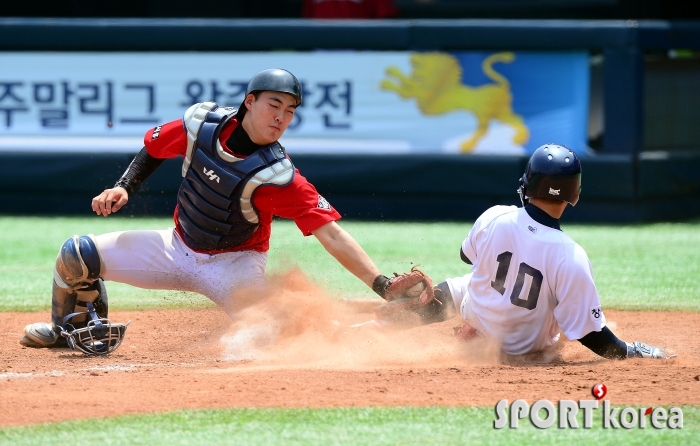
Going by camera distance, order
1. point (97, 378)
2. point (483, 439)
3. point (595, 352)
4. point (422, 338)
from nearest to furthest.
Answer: point (483, 439), point (97, 378), point (595, 352), point (422, 338)

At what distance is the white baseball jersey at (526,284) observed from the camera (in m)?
4.42

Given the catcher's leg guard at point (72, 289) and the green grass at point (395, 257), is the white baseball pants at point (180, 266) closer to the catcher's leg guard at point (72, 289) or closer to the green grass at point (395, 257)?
the catcher's leg guard at point (72, 289)

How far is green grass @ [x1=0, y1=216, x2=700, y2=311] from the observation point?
6.50 meters

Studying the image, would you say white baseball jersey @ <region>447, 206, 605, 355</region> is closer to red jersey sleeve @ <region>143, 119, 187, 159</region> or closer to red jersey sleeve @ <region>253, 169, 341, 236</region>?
red jersey sleeve @ <region>253, 169, 341, 236</region>

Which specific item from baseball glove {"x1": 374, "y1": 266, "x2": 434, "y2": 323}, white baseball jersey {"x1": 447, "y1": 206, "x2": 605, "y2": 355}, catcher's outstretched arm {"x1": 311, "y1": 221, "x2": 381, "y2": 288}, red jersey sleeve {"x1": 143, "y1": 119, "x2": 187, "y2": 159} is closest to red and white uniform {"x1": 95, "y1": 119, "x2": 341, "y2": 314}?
red jersey sleeve {"x1": 143, "y1": 119, "x2": 187, "y2": 159}

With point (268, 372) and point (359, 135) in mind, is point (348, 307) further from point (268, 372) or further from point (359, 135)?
point (359, 135)

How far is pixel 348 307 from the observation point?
17.6ft

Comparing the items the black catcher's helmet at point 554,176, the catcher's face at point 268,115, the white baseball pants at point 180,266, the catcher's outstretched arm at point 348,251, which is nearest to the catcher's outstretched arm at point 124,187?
the white baseball pants at point 180,266

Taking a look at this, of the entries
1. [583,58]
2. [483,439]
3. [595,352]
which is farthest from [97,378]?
[583,58]

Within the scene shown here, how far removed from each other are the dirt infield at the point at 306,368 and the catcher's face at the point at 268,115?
2.72ft

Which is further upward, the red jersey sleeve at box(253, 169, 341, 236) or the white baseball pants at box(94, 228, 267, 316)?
the red jersey sleeve at box(253, 169, 341, 236)

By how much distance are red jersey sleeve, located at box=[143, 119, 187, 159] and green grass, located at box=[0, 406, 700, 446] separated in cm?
178

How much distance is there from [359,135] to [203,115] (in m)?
5.10

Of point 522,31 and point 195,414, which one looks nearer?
point 195,414
